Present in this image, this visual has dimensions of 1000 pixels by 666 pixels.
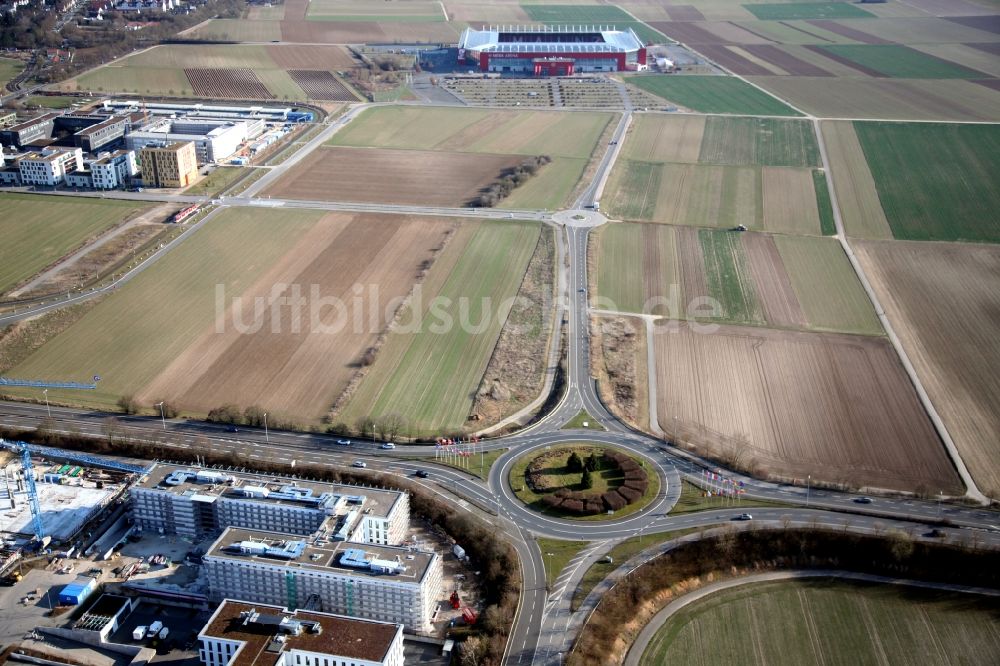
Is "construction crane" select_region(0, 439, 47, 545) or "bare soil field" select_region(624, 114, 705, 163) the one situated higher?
"bare soil field" select_region(624, 114, 705, 163)

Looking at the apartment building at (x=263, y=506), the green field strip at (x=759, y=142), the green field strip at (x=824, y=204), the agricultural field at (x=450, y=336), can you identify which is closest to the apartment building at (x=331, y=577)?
the apartment building at (x=263, y=506)

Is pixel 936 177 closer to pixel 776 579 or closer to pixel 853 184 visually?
pixel 853 184

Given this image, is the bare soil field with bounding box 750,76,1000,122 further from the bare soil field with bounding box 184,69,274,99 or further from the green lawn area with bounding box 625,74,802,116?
the bare soil field with bounding box 184,69,274,99

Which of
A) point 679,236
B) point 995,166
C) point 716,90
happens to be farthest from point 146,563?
point 716,90

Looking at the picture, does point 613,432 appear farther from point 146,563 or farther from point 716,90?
point 716,90

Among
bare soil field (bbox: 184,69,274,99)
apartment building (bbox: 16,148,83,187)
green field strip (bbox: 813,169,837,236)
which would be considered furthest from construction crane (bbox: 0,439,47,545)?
bare soil field (bbox: 184,69,274,99)

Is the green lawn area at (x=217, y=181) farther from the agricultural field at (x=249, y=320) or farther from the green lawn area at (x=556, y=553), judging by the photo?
the green lawn area at (x=556, y=553)
